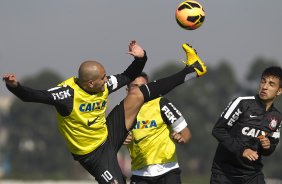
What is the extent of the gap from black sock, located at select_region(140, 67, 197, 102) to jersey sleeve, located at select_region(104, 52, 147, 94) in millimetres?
341

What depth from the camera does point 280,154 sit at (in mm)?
102125

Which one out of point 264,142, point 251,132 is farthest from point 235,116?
point 264,142

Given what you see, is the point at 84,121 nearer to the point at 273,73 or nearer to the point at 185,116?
the point at 273,73

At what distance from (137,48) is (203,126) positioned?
3926 inches

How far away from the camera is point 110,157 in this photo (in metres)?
12.9

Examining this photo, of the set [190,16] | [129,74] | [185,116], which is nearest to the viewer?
[129,74]

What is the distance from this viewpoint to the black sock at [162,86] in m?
13.1

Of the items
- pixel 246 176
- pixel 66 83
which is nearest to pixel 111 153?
pixel 66 83

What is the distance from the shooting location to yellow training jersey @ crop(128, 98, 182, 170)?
46.7 ft

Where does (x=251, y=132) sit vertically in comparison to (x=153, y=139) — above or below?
above

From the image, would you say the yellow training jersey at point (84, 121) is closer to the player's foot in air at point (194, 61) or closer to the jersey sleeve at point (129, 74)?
the jersey sleeve at point (129, 74)

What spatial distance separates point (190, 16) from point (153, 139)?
221 centimetres

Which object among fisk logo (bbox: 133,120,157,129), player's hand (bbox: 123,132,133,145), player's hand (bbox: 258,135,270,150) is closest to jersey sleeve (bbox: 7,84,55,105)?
player's hand (bbox: 123,132,133,145)

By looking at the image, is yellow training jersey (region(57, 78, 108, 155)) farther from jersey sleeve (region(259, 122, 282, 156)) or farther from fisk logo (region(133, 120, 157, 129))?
jersey sleeve (region(259, 122, 282, 156))
